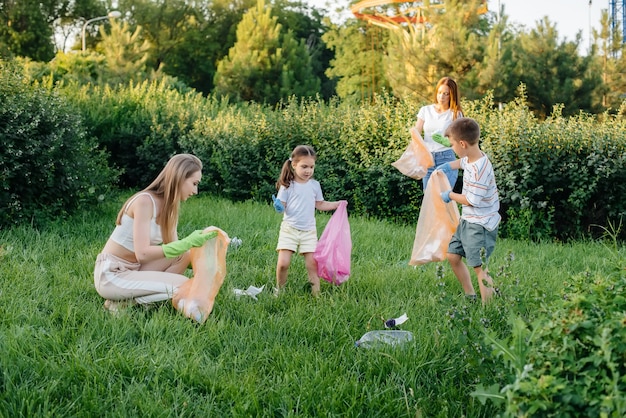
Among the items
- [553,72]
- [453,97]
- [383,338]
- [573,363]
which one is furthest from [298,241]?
[553,72]

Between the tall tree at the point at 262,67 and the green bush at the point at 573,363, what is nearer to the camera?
the green bush at the point at 573,363

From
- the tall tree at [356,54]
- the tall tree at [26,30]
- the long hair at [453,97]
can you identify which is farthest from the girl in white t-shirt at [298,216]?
the tall tree at [26,30]

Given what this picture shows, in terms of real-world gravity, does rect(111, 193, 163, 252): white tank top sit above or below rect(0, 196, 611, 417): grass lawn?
above

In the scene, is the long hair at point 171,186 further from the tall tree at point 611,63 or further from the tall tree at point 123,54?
the tall tree at point 123,54

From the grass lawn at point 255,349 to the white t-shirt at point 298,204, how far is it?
0.51 metres

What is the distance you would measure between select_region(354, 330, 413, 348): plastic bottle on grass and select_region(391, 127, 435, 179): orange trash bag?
8.91ft

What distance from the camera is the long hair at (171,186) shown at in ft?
13.5

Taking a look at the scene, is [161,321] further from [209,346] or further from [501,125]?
[501,125]

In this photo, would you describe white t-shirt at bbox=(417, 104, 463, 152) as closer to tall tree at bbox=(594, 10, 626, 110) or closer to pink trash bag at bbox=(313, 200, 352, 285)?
pink trash bag at bbox=(313, 200, 352, 285)

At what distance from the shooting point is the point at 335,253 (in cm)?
487

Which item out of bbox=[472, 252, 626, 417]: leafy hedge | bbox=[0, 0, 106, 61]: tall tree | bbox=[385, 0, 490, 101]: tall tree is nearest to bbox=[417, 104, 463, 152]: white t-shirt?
bbox=[472, 252, 626, 417]: leafy hedge

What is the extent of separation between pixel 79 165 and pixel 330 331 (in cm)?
512

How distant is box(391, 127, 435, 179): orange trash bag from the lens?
6.00 meters

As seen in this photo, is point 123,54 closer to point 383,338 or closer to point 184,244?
point 184,244
